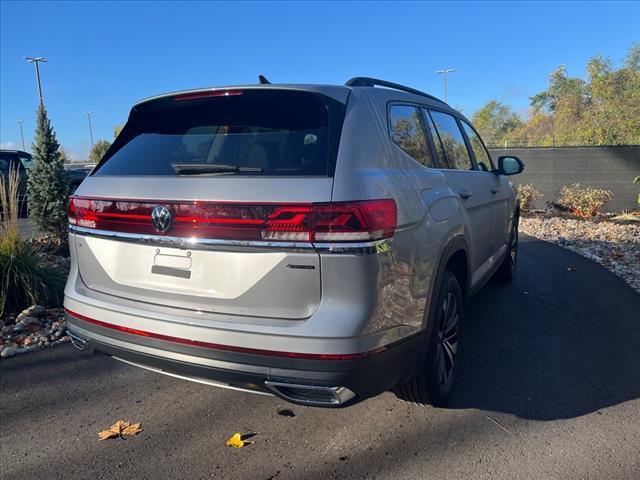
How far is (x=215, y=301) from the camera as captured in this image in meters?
2.33

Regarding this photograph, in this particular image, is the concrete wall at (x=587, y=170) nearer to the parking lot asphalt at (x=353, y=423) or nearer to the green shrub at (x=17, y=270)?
the parking lot asphalt at (x=353, y=423)

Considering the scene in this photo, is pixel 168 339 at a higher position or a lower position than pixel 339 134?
lower

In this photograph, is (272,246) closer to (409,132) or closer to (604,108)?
(409,132)

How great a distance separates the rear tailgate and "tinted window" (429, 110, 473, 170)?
143 cm

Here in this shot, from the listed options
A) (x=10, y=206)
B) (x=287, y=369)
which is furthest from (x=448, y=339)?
(x=10, y=206)

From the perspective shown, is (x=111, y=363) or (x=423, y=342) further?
(x=111, y=363)

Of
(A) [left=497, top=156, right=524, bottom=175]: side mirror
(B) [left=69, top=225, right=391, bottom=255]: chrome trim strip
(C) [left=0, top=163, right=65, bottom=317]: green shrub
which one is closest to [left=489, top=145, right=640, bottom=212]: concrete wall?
(A) [left=497, top=156, right=524, bottom=175]: side mirror

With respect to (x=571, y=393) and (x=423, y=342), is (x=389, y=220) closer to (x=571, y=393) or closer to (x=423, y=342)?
(x=423, y=342)

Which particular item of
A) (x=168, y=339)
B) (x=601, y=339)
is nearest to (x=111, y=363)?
(x=168, y=339)

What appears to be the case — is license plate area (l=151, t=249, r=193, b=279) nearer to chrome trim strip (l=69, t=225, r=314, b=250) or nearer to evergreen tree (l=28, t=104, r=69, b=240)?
chrome trim strip (l=69, t=225, r=314, b=250)

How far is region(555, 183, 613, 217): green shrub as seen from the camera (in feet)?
39.7

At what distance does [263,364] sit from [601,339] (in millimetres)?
3299

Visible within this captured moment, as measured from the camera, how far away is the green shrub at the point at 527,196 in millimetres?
13109

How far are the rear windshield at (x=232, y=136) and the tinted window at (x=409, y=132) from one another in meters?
0.47
